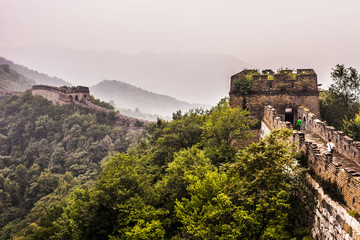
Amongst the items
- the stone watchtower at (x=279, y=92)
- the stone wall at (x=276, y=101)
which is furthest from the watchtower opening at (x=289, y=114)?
the stone wall at (x=276, y=101)

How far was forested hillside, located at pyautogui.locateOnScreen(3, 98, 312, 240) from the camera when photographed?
32.8ft

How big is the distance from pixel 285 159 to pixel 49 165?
181 feet

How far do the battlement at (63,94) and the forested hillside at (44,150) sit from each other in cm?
199

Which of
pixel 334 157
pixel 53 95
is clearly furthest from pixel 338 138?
pixel 53 95

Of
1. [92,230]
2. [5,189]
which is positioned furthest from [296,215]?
[5,189]

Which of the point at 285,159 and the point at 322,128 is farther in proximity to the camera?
the point at 322,128

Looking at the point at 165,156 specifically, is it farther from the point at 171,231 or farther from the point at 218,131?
the point at 171,231

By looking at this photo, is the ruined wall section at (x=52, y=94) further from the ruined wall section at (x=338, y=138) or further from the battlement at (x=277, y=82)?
the ruined wall section at (x=338, y=138)

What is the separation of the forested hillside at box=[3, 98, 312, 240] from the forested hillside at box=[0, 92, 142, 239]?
736 inches

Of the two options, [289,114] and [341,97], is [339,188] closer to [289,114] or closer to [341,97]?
[289,114]

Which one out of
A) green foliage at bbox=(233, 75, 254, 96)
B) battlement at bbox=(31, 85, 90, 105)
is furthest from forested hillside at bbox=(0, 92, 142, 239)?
green foliage at bbox=(233, 75, 254, 96)

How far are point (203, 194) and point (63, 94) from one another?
221 feet

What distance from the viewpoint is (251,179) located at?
34.1ft

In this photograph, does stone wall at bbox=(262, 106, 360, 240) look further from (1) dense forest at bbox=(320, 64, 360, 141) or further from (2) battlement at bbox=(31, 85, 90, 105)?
(2) battlement at bbox=(31, 85, 90, 105)
